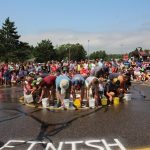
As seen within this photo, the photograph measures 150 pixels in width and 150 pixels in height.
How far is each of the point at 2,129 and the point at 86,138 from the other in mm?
2577

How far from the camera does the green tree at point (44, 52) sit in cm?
10650

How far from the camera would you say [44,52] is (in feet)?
350

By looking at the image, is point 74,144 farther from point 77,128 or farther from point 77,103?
point 77,103

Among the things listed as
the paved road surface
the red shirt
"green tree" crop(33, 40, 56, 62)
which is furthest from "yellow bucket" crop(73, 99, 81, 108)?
"green tree" crop(33, 40, 56, 62)

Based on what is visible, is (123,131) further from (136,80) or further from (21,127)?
(136,80)

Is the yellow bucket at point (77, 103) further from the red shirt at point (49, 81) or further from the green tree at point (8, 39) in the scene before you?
the green tree at point (8, 39)

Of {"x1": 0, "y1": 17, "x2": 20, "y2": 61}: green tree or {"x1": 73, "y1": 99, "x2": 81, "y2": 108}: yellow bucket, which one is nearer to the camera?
{"x1": 73, "y1": 99, "x2": 81, "y2": 108}: yellow bucket

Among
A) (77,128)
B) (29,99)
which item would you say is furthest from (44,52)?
(77,128)

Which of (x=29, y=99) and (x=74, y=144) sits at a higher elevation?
(x=29, y=99)

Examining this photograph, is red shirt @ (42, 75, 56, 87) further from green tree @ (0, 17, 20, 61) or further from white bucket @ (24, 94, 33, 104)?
green tree @ (0, 17, 20, 61)

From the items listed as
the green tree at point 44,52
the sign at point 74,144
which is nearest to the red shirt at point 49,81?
the sign at point 74,144

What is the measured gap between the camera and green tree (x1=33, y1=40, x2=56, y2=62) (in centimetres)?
10650

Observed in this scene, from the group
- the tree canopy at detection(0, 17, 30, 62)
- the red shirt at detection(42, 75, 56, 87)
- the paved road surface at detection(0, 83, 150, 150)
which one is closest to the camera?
the paved road surface at detection(0, 83, 150, 150)

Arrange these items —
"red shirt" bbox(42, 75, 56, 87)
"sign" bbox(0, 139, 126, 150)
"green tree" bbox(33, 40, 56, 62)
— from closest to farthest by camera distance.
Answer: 1. "sign" bbox(0, 139, 126, 150)
2. "red shirt" bbox(42, 75, 56, 87)
3. "green tree" bbox(33, 40, 56, 62)
